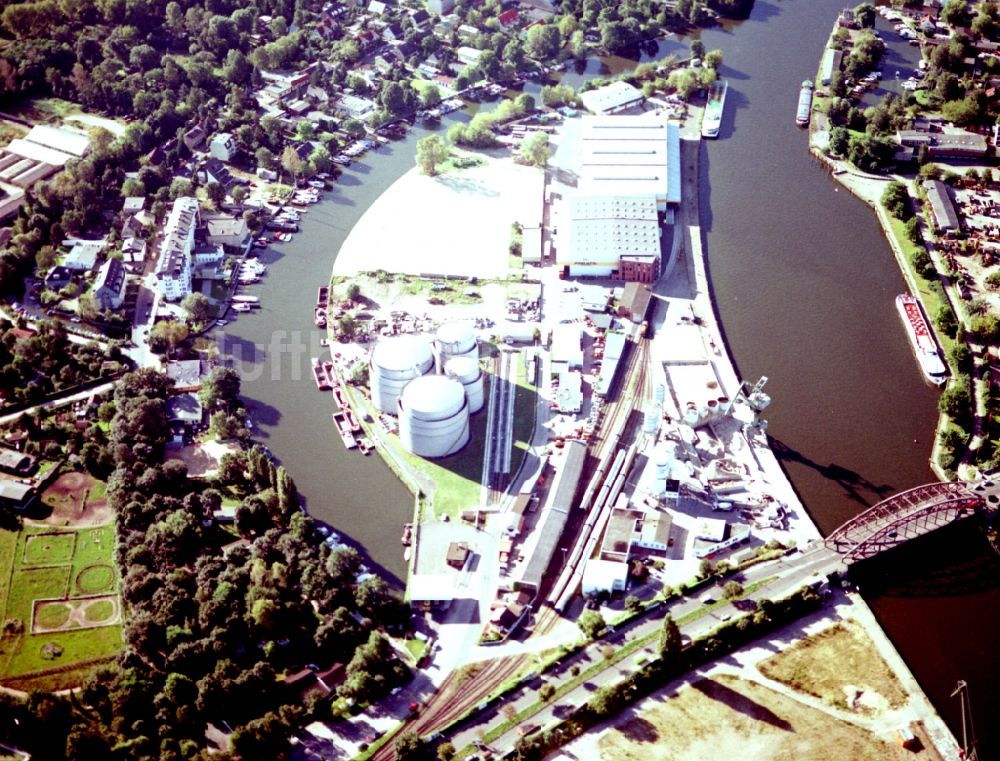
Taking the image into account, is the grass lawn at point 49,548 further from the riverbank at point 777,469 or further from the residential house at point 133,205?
the riverbank at point 777,469

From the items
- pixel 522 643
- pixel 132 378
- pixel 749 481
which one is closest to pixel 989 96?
pixel 749 481

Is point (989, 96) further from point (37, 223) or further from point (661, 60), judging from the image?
point (37, 223)

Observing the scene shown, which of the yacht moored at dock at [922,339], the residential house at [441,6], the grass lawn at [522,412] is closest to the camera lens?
the grass lawn at [522,412]

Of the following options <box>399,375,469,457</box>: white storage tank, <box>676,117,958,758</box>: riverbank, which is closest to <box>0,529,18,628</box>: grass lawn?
<box>399,375,469,457</box>: white storage tank

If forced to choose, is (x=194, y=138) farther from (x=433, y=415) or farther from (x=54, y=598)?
(x=54, y=598)

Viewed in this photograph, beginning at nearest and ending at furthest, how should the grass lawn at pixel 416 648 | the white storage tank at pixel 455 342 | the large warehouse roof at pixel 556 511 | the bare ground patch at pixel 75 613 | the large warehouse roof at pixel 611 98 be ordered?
the grass lawn at pixel 416 648, the bare ground patch at pixel 75 613, the large warehouse roof at pixel 556 511, the white storage tank at pixel 455 342, the large warehouse roof at pixel 611 98

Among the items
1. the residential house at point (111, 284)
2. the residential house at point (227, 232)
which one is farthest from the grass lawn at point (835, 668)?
the residential house at point (227, 232)
